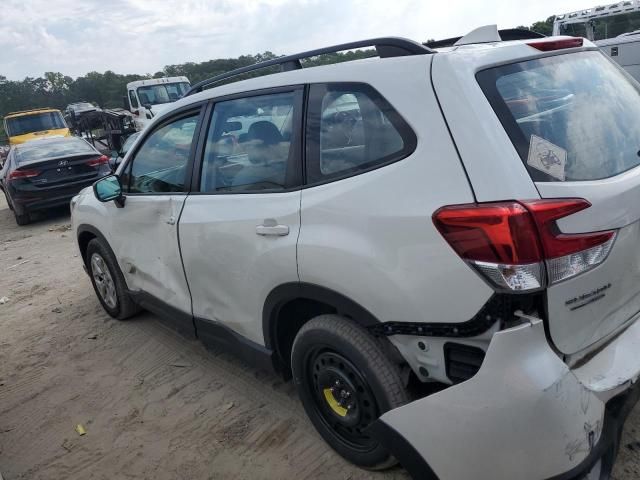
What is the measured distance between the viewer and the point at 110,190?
3793 mm

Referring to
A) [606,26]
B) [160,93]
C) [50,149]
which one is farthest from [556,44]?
[160,93]

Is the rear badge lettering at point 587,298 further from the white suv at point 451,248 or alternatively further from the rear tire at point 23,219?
the rear tire at point 23,219

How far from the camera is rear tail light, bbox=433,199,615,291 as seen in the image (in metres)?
1.67

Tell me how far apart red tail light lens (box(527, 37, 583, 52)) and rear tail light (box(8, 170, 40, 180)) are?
387 inches

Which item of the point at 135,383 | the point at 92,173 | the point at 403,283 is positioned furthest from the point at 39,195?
the point at 403,283

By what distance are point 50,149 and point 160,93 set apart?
38.0 feet

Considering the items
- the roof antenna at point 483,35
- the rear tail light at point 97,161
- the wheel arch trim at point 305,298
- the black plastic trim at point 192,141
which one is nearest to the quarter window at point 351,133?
the wheel arch trim at point 305,298

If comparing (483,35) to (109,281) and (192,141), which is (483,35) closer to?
(192,141)

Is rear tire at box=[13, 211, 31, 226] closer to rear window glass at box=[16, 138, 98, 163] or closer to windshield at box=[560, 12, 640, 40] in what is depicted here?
rear window glass at box=[16, 138, 98, 163]

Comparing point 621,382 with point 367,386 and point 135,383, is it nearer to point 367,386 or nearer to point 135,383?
point 367,386

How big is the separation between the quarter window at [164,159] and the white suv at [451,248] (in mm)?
587

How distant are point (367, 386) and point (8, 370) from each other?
333 cm

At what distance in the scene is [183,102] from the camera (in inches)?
128

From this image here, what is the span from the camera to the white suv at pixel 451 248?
1697 mm
